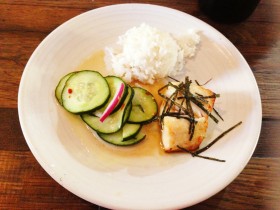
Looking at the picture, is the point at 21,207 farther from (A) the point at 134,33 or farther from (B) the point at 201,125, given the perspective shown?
(A) the point at 134,33

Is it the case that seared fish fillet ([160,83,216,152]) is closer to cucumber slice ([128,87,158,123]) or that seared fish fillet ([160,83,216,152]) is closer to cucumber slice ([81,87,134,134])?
cucumber slice ([128,87,158,123])

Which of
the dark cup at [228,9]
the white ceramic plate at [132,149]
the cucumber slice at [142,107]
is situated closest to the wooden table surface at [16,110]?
the dark cup at [228,9]

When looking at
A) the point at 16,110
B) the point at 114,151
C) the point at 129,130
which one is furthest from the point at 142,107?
the point at 16,110

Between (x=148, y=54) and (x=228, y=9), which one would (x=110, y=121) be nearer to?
(x=148, y=54)

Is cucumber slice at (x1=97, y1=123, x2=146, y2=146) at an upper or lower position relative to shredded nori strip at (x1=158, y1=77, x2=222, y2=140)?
lower

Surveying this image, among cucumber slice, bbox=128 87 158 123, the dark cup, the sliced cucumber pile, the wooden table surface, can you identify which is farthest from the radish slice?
the dark cup

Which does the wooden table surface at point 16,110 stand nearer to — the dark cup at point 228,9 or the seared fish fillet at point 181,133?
the dark cup at point 228,9
